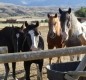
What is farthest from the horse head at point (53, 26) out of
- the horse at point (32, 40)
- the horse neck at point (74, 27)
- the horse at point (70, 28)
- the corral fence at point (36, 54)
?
the corral fence at point (36, 54)

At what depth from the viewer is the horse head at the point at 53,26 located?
10203 millimetres

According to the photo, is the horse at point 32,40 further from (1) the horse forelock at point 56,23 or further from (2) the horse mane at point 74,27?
(1) the horse forelock at point 56,23

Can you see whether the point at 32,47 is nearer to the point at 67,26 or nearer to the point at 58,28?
the point at 67,26

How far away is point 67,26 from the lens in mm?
9547

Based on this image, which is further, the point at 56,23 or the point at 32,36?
the point at 56,23

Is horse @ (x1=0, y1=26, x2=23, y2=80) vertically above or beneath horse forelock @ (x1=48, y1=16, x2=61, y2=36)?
beneath

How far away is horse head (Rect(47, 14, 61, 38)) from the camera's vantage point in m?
10.2

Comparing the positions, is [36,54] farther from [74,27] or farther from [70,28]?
[74,27]

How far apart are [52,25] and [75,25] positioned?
81cm

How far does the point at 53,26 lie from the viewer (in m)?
10.2

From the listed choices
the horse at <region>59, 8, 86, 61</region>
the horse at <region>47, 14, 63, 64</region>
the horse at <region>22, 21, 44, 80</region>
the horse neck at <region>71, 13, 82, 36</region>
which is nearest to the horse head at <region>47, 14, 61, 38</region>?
the horse at <region>47, 14, 63, 64</region>

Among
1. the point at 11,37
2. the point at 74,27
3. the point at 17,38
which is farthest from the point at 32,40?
the point at 74,27

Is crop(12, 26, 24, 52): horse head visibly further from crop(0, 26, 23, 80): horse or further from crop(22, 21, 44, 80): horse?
crop(22, 21, 44, 80): horse

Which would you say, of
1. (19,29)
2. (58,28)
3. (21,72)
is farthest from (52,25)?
(21,72)
